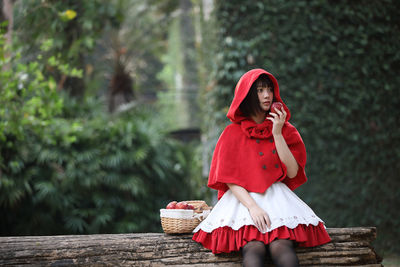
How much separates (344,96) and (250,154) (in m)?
3.17

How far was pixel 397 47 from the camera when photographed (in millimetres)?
5508

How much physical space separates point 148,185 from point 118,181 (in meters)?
0.74

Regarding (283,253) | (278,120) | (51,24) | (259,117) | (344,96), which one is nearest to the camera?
(283,253)

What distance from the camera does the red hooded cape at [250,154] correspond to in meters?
2.76

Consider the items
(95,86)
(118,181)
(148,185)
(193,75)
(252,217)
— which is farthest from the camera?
(193,75)

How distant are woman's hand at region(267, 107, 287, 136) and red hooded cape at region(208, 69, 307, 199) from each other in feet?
0.40

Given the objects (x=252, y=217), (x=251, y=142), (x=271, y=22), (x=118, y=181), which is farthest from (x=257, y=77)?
(x=118, y=181)

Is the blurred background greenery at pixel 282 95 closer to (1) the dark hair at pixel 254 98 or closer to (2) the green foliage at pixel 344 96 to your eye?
(2) the green foliage at pixel 344 96

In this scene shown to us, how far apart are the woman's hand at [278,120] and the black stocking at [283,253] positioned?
73 centimetres

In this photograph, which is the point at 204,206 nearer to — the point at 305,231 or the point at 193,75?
the point at 305,231

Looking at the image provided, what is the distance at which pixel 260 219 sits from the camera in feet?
8.45

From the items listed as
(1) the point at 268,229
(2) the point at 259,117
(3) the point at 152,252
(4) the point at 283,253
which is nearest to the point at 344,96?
(2) the point at 259,117

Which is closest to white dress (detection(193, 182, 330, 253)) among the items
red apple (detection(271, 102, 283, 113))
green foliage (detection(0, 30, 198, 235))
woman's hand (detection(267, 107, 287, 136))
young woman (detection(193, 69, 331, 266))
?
young woman (detection(193, 69, 331, 266))

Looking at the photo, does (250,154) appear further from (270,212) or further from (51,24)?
(51,24)
